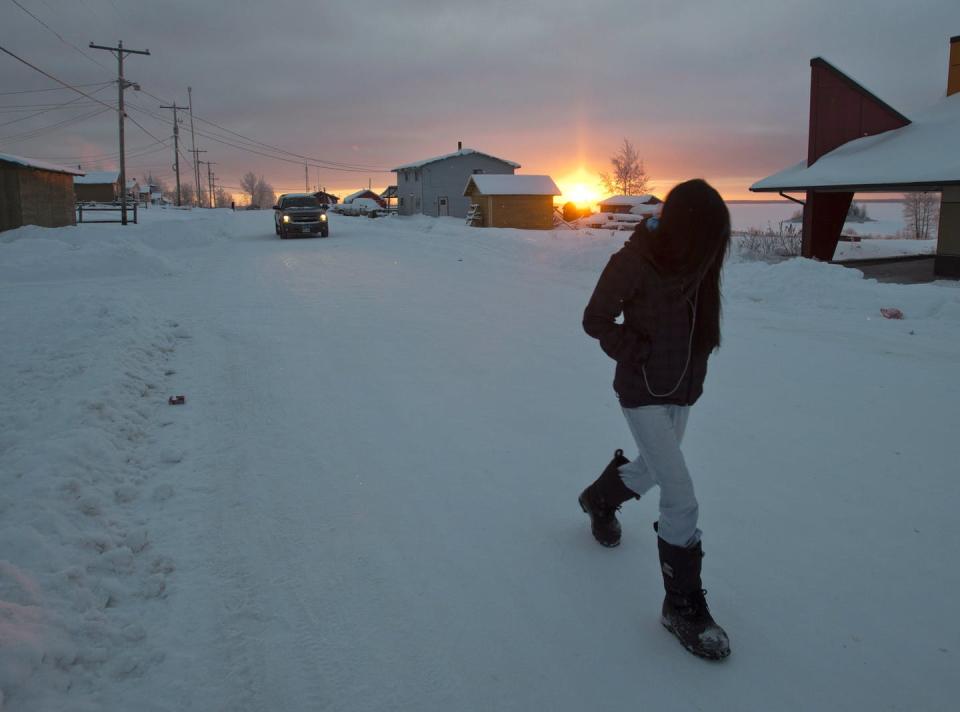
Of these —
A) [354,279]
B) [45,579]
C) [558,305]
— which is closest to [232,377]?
[45,579]

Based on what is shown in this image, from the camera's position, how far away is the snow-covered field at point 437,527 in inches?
105

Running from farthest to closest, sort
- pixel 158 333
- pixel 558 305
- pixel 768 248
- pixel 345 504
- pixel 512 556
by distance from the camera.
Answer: pixel 768 248 < pixel 558 305 < pixel 158 333 < pixel 345 504 < pixel 512 556

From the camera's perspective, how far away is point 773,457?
482 centimetres

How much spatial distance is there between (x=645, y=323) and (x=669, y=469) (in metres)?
0.68

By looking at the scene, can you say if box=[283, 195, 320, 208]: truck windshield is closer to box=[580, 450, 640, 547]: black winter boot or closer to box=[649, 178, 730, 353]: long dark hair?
box=[580, 450, 640, 547]: black winter boot

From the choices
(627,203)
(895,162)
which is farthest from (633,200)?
(895,162)

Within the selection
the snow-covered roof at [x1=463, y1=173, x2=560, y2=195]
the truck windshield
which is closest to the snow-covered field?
the truck windshield

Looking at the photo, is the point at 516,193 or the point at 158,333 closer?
the point at 158,333

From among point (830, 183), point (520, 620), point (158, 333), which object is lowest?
point (520, 620)

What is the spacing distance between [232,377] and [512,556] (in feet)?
14.4

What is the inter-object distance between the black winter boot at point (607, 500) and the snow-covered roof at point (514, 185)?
44.8 meters

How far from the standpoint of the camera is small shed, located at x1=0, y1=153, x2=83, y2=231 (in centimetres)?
2542

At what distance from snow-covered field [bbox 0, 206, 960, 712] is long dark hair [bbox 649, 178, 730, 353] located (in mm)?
1662

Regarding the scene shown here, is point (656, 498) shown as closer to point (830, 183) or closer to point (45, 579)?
point (45, 579)
